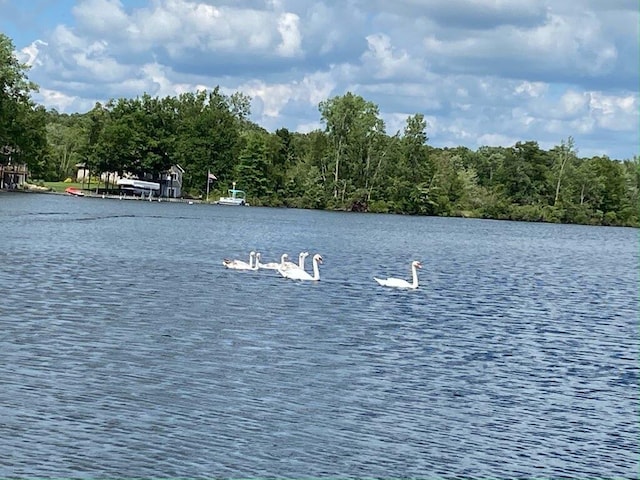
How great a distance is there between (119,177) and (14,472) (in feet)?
568

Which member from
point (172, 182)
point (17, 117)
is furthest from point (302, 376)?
point (172, 182)

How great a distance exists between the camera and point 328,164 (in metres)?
179

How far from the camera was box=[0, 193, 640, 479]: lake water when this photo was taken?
18.6 m

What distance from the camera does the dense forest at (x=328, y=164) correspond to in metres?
176

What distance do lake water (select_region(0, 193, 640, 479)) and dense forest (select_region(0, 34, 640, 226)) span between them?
4910 inches

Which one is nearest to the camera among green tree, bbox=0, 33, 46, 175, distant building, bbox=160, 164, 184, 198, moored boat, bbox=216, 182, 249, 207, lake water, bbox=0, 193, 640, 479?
lake water, bbox=0, 193, 640, 479

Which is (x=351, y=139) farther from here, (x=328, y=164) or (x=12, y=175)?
(x=12, y=175)

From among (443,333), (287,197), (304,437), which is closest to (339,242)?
(443,333)

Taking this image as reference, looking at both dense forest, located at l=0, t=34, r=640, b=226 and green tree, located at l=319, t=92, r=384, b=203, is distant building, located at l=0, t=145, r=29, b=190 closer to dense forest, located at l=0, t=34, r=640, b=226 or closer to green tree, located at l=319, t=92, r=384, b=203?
dense forest, located at l=0, t=34, r=640, b=226

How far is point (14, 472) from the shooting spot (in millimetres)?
16500

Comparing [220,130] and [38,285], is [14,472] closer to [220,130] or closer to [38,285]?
[38,285]

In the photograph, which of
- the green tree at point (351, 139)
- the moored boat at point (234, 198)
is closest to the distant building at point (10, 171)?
the moored boat at point (234, 198)

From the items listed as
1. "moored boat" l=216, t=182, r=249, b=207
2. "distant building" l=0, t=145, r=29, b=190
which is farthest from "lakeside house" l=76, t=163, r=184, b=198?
"moored boat" l=216, t=182, r=249, b=207

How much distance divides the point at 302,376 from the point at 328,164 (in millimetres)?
155180
